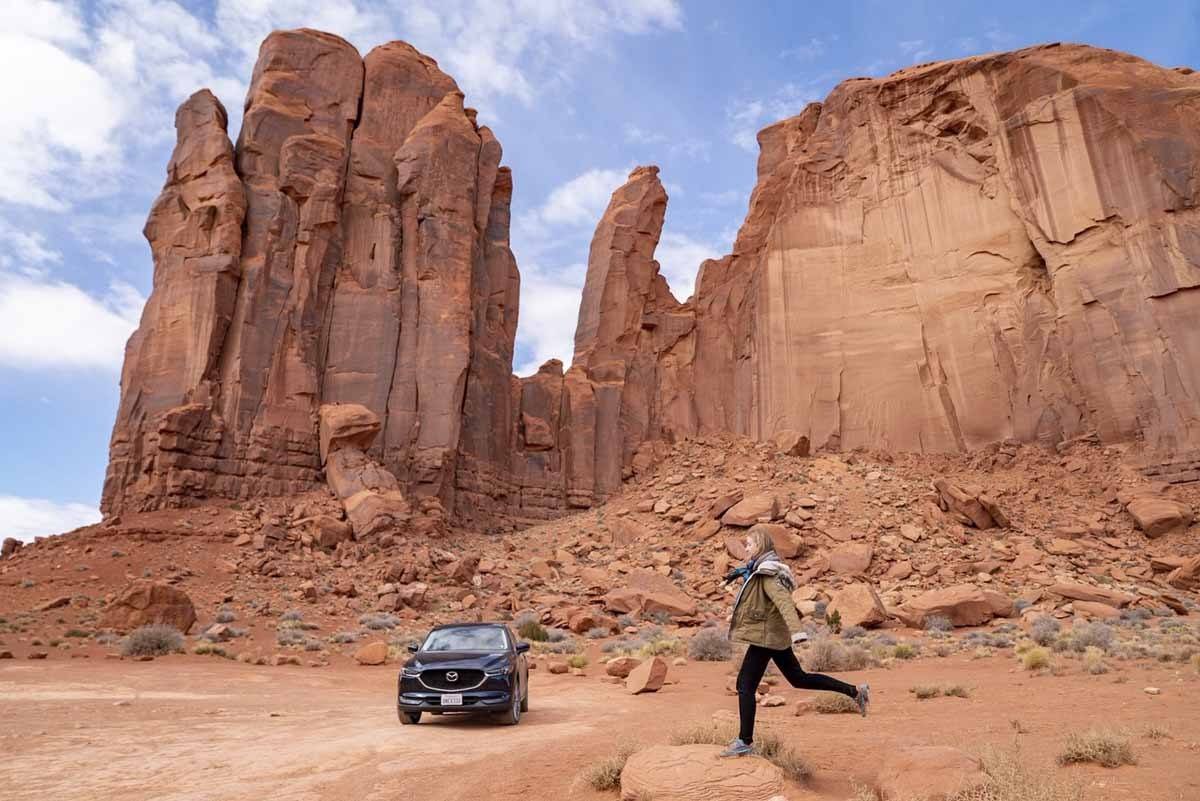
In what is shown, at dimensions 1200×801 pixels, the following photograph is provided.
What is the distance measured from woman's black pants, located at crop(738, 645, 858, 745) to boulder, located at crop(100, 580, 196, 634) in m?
19.5

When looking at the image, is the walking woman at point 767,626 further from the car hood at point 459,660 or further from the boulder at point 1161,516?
the boulder at point 1161,516

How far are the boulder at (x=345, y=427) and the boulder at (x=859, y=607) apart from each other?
775 inches

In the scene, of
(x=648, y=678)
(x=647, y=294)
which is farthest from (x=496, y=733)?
Result: (x=647, y=294)

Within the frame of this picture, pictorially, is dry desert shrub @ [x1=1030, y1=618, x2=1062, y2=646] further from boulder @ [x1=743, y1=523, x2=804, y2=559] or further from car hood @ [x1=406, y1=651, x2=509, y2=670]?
car hood @ [x1=406, y1=651, x2=509, y2=670]

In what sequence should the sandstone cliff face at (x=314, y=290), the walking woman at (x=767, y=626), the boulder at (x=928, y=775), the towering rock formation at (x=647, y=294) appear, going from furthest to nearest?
the towering rock formation at (x=647, y=294) < the sandstone cliff face at (x=314, y=290) < the walking woman at (x=767, y=626) < the boulder at (x=928, y=775)

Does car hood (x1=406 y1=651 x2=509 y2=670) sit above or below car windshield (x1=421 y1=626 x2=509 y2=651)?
below

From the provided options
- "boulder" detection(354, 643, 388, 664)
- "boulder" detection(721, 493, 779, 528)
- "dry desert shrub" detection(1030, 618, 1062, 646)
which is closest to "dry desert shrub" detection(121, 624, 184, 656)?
"boulder" detection(354, 643, 388, 664)

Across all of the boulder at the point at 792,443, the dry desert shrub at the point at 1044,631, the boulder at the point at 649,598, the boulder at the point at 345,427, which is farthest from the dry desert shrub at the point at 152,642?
the boulder at the point at 792,443

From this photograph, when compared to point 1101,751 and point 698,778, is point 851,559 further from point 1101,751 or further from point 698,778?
point 698,778

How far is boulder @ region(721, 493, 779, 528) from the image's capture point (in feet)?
101

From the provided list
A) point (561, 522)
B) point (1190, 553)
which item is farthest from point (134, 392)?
point (1190, 553)

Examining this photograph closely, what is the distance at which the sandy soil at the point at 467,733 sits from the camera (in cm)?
620

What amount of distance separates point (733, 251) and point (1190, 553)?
2629 cm

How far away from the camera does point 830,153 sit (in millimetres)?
42344
